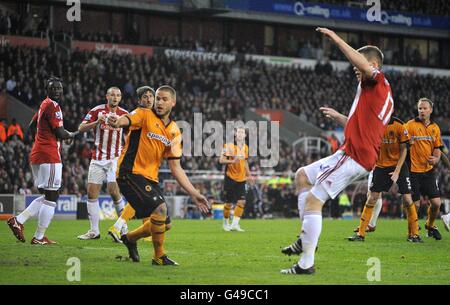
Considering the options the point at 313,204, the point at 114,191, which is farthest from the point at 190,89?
the point at 313,204

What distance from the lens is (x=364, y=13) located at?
53688 mm

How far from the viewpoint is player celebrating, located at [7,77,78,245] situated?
1322 centimetres

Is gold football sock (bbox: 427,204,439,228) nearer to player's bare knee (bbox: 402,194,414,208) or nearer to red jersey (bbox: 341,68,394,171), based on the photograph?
player's bare knee (bbox: 402,194,414,208)

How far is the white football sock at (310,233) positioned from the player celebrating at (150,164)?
1587mm

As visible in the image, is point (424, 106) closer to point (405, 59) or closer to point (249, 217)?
point (249, 217)

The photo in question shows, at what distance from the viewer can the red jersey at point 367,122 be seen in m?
9.08

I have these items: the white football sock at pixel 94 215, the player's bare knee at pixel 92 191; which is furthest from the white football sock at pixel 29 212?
the player's bare knee at pixel 92 191

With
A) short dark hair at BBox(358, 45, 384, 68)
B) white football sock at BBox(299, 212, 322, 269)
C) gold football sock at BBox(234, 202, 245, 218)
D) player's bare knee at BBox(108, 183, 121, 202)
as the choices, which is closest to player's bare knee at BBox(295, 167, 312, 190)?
white football sock at BBox(299, 212, 322, 269)

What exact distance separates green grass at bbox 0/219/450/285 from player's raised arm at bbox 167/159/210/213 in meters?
0.77

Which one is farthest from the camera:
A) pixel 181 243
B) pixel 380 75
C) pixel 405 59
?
pixel 405 59

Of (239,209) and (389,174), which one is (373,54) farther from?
(239,209)

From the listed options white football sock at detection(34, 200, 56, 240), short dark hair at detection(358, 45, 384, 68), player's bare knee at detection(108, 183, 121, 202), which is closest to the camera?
short dark hair at detection(358, 45, 384, 68)
